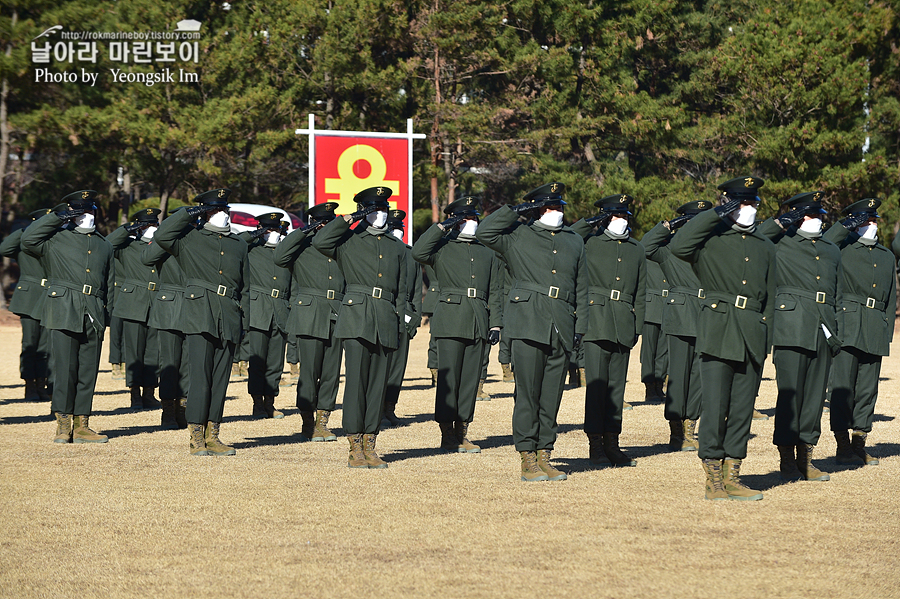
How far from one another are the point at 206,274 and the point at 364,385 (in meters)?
1.82

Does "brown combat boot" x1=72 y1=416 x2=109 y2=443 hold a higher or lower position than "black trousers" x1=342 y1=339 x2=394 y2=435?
lower

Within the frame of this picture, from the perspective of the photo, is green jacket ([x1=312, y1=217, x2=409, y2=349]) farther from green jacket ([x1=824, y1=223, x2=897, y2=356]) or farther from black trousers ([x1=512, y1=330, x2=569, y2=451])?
green jacket ([x1=824, y1=223, x2=897, y2=356])

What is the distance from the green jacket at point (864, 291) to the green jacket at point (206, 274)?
17.1ft

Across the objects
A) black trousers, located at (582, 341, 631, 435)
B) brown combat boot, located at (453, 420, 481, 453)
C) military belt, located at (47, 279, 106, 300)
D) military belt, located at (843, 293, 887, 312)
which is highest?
military belt, located at (843, 293, 887, 312)

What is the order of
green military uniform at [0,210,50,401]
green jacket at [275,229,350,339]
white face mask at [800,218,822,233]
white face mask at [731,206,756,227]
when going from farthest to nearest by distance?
green military uniform at [0,210,50,401] < green jacket at [275,229,350,339] < white face mask at [800,218,822,233] < white face mask at [731,206,756,227]

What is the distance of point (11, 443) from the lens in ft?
34.7

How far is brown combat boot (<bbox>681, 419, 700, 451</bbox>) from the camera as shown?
10281 millimetres

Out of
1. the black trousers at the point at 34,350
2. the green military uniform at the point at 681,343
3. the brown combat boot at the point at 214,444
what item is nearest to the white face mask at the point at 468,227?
the green military uniform at the point at 681,343

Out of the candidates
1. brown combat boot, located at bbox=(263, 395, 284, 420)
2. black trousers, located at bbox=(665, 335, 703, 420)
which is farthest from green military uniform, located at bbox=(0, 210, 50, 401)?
black trousers, located at bbox=(665, 335, 703, 420)

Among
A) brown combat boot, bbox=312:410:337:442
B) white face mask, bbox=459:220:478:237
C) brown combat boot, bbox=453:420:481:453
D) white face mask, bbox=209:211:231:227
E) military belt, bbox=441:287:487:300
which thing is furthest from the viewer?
brown combat boot, bbox=312:410:337:442

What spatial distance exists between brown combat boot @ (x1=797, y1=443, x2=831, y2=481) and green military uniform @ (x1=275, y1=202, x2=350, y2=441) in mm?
4499

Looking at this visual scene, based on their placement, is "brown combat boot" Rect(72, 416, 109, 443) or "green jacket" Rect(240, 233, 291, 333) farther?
"green jacket" Rect(240, 233, 291, 333)

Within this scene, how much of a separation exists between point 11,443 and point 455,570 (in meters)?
6.24

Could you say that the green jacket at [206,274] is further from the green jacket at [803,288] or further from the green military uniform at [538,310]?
the green jacket at [803,288]
